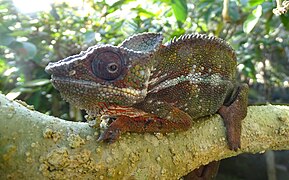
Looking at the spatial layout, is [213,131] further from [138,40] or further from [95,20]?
[95,20]

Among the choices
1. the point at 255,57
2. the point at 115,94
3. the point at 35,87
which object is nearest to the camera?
the point at 115,94

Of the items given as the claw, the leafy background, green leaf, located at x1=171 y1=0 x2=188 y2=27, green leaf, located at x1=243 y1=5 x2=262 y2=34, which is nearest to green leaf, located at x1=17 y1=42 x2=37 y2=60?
the leafy background

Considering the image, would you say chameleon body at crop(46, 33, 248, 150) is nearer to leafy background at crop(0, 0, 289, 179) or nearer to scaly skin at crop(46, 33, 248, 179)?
scaly skin at crop(46, 33, 248, 179)

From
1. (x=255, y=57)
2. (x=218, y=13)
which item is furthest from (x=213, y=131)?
(x=255, y=57)

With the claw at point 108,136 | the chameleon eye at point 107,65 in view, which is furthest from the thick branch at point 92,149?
the chameleon eye at point 107,65

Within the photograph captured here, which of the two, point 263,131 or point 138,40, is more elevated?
point 138,40

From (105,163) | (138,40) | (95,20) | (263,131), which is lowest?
(95,20)

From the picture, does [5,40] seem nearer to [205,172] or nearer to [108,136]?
[108,136]
